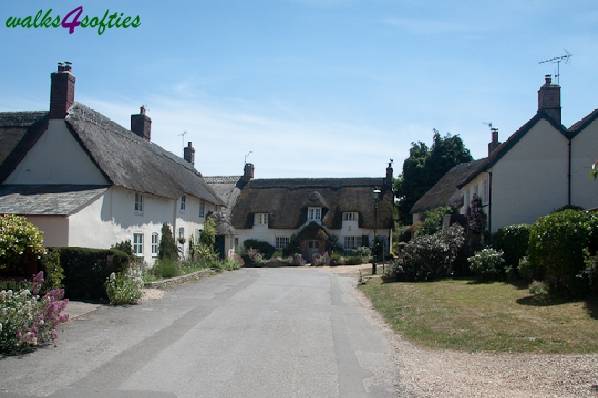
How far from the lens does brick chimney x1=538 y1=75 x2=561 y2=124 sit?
26344mm

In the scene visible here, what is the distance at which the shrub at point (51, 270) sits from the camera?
546 inches

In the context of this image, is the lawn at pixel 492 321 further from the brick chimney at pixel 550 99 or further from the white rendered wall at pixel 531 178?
the brick chimney at pixel 550 99

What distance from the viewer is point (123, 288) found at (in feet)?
52.7

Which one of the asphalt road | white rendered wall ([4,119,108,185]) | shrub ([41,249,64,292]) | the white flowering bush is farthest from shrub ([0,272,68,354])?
white rendered wall ([4,119,108,185])

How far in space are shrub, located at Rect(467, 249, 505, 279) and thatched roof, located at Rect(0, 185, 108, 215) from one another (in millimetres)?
14935

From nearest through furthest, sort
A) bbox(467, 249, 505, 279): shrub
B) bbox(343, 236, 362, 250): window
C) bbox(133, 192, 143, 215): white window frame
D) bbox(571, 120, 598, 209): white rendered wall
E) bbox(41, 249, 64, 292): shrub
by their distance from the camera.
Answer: bbox(41, 249, 64, 292): shrub < bbox(467, 249, 505, 279): shrub < bbox(571, 120, 598, 209): white rendered wall < bbox(133, 192, 143, 215): white window frame < bbox(343, 236, 362, 250): window

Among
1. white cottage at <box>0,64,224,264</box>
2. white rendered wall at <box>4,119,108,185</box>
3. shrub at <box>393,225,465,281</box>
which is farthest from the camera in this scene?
shrub at <box>393,225,465,281</box>

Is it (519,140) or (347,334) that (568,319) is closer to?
(347,334)

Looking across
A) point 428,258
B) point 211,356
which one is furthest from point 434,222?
point 211,356

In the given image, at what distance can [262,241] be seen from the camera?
1969 inches

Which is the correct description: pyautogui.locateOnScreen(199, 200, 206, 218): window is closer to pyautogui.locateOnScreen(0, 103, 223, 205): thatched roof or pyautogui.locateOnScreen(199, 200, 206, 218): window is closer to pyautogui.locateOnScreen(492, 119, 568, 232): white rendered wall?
pyautogui.locateOnScreen(0, 103, 223, 205): thatched roof

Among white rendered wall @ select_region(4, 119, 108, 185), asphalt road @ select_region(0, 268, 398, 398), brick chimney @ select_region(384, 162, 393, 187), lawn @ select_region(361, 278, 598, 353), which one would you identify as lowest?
asphalt road @ select_region(0, 268, 398, 398)

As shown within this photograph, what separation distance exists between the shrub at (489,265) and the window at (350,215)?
Result: 27555 millimetres

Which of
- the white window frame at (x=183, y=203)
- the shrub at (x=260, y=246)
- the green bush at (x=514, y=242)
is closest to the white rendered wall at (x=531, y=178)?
the green bush at (x=514, y=242)
